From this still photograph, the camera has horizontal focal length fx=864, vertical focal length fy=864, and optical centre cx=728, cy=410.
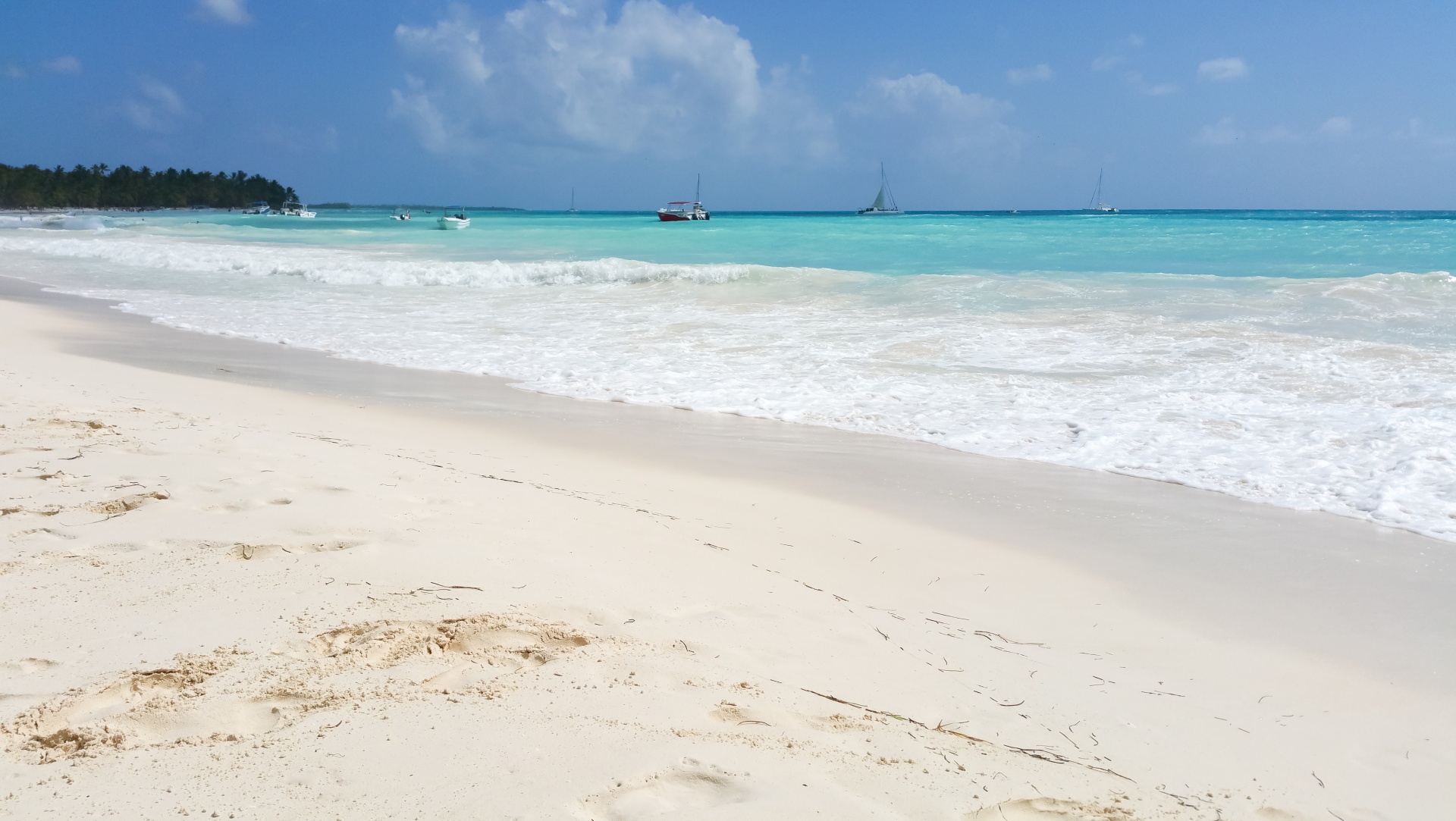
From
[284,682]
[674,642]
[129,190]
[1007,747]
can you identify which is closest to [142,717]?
[284,682]

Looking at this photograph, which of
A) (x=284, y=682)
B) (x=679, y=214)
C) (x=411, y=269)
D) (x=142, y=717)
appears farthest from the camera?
(x=679, y=214)

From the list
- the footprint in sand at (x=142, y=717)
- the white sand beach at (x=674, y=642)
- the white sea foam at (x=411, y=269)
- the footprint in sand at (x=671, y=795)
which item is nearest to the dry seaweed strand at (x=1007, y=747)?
the white sand beach at (x=674, y=642)

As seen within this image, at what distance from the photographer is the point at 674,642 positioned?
280cm

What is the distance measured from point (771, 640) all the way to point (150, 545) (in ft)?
7.68

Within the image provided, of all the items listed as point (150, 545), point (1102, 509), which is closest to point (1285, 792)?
point (1102, 509)

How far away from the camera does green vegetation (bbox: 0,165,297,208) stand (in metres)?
91.3

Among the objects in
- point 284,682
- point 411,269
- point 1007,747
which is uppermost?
point 411,269

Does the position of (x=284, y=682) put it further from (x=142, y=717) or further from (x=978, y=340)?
(x=978, y=340)

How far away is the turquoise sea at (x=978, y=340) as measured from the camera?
622 cm

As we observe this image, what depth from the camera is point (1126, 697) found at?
2.81 metres

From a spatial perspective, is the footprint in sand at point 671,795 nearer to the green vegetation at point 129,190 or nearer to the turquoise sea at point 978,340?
the turquoise sea at point 978,340

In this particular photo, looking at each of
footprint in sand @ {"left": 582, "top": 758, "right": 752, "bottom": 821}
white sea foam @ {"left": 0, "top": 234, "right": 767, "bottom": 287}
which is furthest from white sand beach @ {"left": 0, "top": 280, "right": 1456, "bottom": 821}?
white sea foam @ {"left": 0, "top": 234, "right": 767, "bottom": 287}

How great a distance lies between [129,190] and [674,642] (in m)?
136

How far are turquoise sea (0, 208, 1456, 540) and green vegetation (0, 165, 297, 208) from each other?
84919mm
